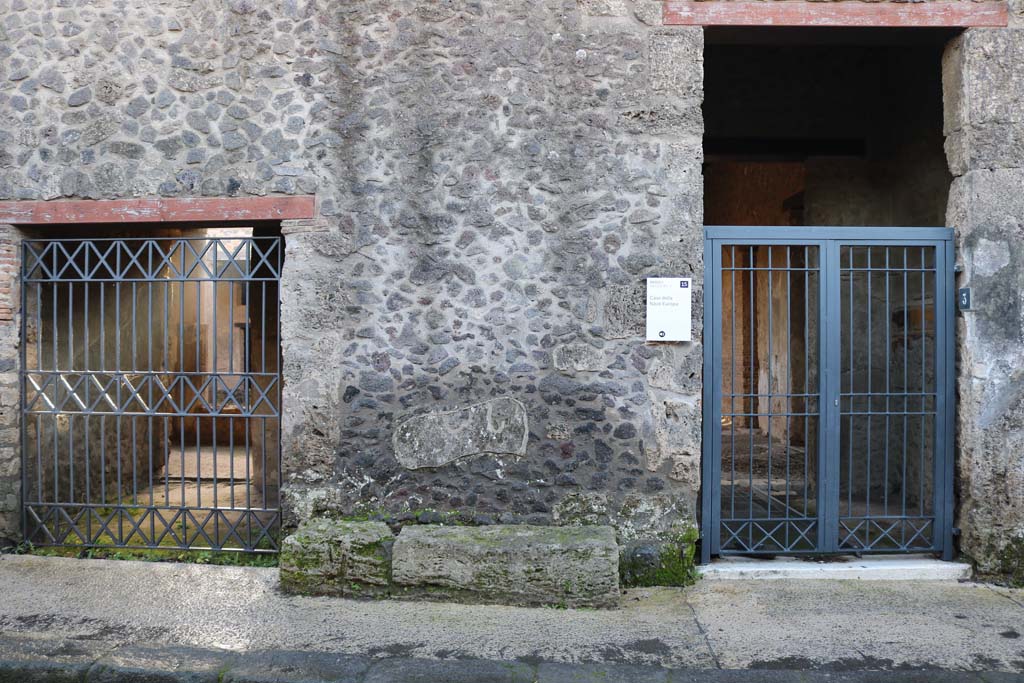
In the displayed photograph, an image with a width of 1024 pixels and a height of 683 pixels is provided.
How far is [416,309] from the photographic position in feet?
15.3

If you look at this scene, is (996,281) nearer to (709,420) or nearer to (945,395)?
(945,395)

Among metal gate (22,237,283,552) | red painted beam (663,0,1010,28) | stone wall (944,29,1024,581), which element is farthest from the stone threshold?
red painted beam (663,0,1010,28)

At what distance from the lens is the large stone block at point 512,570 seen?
13.6 feet

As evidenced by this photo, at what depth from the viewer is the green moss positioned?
452cm

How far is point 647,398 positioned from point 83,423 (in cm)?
425

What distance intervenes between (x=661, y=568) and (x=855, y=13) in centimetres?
352

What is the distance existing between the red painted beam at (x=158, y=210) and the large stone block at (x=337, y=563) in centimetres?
195

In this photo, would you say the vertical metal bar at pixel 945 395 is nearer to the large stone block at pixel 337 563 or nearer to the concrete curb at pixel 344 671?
the concrete curb at pixel 344 671

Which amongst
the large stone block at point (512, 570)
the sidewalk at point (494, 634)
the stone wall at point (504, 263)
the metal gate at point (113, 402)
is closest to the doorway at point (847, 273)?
the stone wall at point (504, 263)

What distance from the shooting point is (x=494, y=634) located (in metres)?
3.78

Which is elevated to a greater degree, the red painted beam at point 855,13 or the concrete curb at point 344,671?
the red painted beam at point 855,13

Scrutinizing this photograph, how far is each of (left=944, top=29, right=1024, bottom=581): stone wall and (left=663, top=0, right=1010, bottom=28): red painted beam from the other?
120mm

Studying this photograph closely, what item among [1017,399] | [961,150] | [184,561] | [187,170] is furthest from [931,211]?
[184,561]

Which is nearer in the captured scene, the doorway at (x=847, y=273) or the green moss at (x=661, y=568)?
the green moss at (x=661, y=568)
